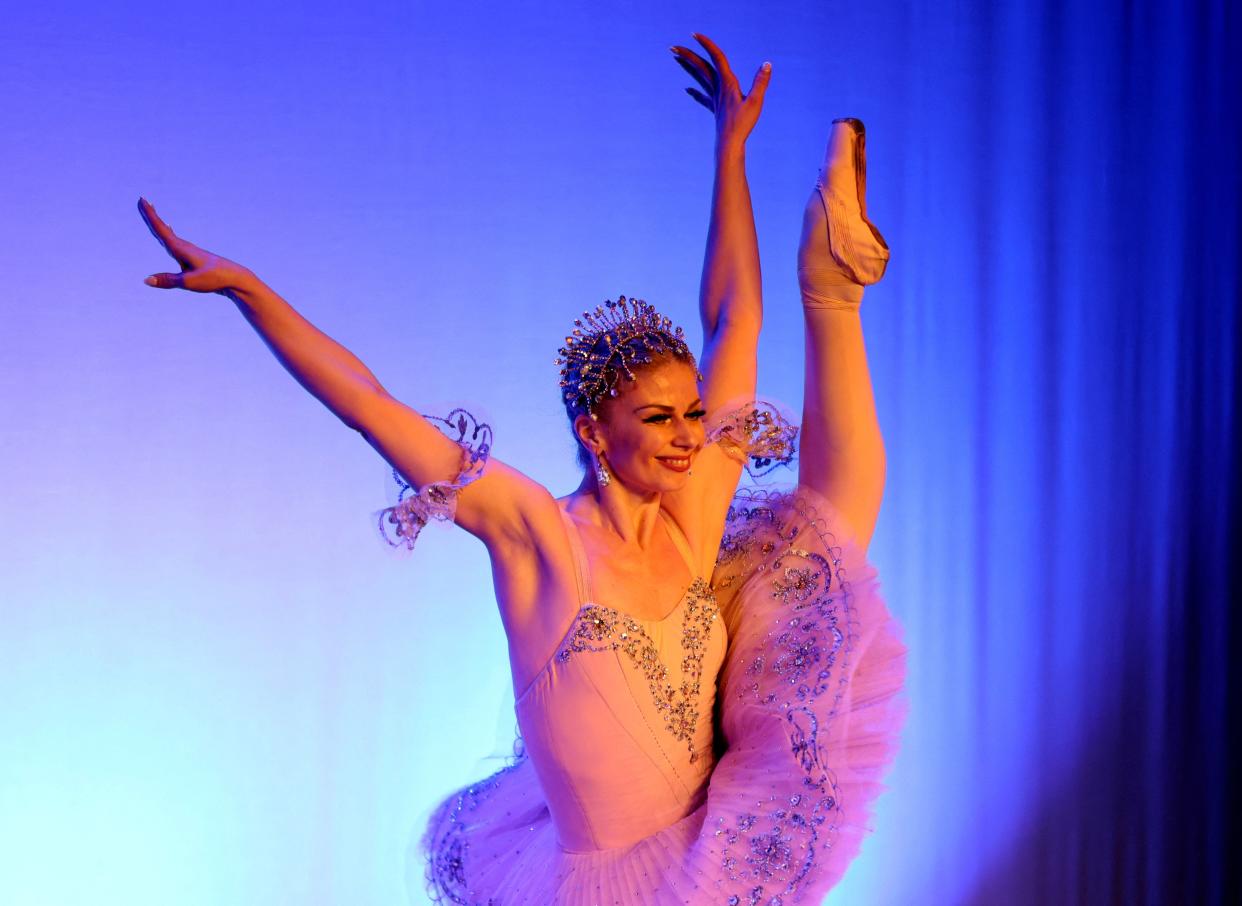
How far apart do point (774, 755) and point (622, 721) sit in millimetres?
208

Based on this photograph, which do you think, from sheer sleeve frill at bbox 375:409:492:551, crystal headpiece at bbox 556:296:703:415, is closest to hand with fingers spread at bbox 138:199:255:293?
sheer sleeve frill at bbox 375:409:492:551

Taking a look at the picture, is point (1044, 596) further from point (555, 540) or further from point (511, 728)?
point (555, 540)

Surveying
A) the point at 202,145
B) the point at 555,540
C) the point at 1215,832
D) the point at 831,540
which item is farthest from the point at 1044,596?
the point at 202,145

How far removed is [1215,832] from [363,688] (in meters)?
2.20

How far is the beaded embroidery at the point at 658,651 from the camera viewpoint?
5.51ft

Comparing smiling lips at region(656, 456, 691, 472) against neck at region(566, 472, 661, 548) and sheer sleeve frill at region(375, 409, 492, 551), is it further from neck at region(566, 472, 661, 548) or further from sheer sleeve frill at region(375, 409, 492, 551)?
sheer sleeve frill at region(375, 409, 492, 551)

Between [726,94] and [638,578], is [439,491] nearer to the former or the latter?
[638,578]

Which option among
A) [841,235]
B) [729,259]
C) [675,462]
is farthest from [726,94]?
[675,462]

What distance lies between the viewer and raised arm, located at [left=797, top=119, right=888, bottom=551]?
72.9 inches

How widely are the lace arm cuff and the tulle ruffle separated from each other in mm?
65

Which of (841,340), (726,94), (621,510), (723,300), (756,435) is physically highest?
(726,94)

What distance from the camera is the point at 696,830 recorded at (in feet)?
5.71

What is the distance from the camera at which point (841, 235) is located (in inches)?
72.1

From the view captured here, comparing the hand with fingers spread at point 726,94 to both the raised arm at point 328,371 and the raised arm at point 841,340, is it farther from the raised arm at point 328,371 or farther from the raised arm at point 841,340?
the raised arm at point 328,371
